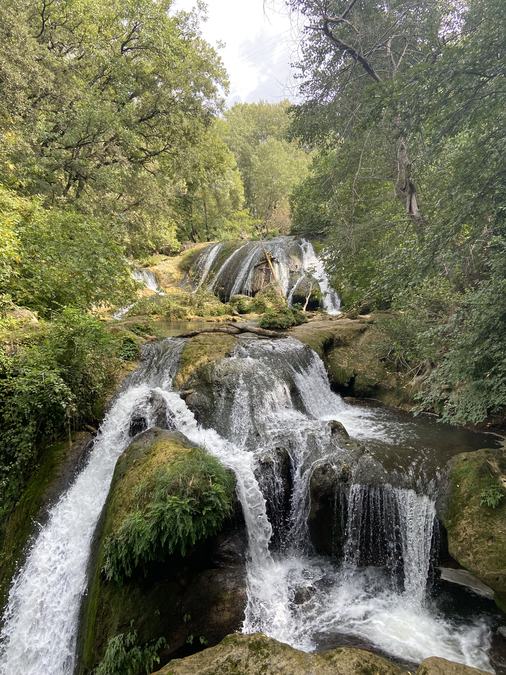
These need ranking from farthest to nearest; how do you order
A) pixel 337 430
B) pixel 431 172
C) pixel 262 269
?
1. pixel 262 269
2. pixel 431 172
3. pixel 337 430

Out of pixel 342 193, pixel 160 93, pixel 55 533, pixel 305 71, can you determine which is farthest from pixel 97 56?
pixel 55 533

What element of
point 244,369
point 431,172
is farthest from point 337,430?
point 431,172

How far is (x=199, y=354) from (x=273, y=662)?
625 cm

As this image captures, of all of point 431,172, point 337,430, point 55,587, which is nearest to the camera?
point 55,587

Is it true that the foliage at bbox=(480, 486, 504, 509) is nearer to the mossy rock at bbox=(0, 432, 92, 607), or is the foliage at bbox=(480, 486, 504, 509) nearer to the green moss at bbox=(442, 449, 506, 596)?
the green moss at bbox=(442, 449, 506, 596)

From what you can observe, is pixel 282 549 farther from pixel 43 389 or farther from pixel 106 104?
pixel 106 104

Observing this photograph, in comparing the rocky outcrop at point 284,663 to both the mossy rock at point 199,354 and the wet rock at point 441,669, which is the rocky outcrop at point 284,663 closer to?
the wet rock at point 441,669

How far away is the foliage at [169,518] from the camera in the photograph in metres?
3.75

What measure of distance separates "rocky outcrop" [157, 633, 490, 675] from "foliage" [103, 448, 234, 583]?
101 centimetres

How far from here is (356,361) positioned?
1063cm

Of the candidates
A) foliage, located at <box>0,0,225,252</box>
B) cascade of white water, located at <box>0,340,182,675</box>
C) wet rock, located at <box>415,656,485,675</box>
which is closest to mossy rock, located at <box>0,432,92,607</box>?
cascade of white water, located at <box>0,340,182,675</box>

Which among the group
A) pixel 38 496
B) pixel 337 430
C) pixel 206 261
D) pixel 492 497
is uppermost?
pixel 206 261

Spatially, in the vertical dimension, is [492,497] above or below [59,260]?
below

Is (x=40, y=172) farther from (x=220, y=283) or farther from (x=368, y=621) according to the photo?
(x=220, y=283)
